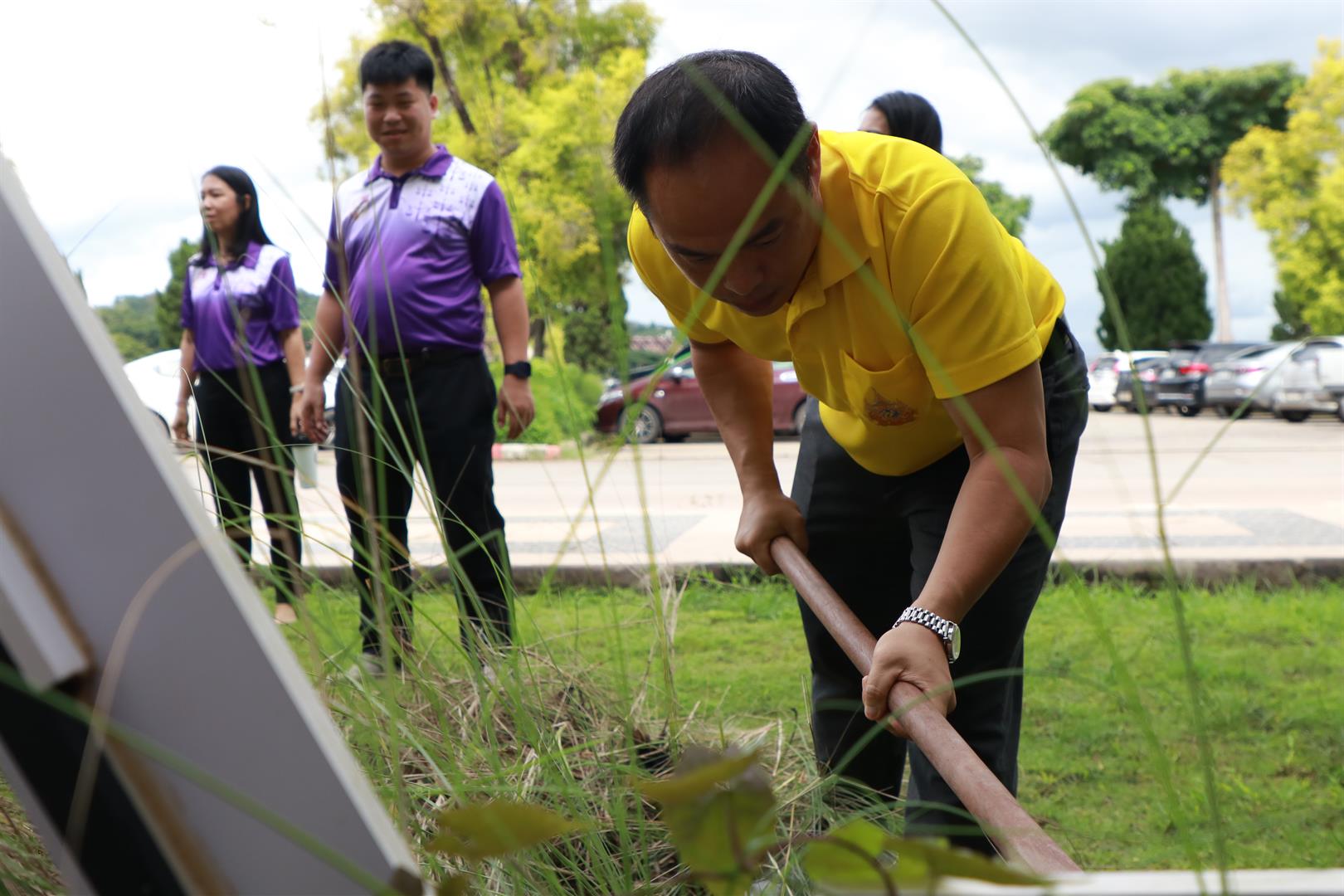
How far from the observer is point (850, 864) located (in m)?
0.48

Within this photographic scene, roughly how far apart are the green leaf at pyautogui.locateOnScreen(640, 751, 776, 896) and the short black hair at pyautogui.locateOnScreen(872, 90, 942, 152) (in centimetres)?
324

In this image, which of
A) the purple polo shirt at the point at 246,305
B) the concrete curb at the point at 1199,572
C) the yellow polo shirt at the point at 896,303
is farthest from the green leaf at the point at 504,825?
the concrete curb at the point at 1199,572

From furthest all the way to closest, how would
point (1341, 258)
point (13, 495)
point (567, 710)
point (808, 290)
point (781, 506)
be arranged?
point (1341, 258) → point (781, 506) → point (567, 710) → point (808, 290) → point (13, 495)

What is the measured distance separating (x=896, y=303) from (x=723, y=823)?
115 centimetres

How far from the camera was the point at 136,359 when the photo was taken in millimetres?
1412

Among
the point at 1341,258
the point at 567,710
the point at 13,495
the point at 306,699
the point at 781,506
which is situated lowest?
the point at 1341,258

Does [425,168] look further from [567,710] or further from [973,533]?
[973,533]

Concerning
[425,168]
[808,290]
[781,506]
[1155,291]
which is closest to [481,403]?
[425,168]

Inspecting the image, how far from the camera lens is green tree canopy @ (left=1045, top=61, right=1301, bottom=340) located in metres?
Result: 54.2

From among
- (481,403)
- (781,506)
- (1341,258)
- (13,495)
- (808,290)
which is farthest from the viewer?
(1341,258)

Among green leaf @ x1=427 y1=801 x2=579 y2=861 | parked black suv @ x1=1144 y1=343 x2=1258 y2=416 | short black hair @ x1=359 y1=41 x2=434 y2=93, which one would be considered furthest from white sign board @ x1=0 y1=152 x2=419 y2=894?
parked black suv @ x1=1144 y1=343 x2=1258 y2=416

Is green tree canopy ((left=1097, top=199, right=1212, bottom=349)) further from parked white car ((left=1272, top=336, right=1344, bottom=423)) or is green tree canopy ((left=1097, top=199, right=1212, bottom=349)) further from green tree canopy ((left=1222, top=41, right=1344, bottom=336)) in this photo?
parked white car ((left=1272, top=336, right=1344, bottom=423))

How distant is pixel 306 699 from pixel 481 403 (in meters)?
2.96

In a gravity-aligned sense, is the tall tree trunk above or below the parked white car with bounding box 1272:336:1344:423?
below
